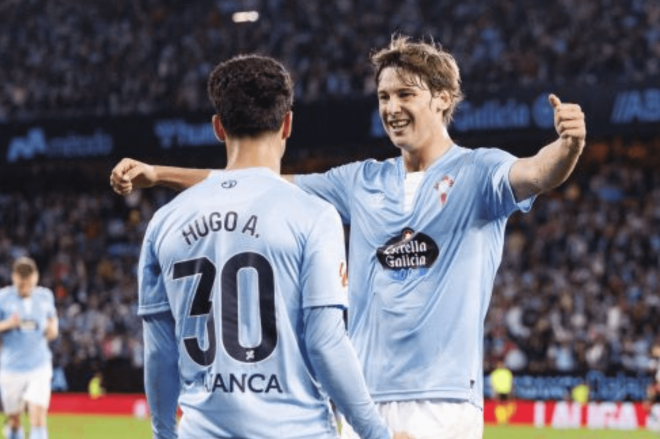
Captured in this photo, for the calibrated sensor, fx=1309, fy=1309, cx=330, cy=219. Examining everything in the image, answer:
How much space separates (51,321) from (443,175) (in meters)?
10.3

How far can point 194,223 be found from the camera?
3738 millimetres

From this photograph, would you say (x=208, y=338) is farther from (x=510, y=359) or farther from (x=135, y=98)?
(x=135, y=98)

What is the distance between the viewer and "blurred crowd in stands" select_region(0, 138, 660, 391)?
2159cm

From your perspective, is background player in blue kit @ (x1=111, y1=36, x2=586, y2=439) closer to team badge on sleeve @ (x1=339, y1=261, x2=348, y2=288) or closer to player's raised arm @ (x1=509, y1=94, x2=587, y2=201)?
player's raised arm @ (x1=509, y1=94, x2=587, y2=201)

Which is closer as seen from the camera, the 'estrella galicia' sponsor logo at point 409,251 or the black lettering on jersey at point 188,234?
the black lettering on jersey at point 188,234

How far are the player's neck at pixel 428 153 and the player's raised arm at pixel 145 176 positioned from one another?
0.79 meters

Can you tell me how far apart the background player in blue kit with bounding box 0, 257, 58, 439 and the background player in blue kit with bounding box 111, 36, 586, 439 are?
32.6ft

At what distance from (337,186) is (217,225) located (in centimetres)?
158

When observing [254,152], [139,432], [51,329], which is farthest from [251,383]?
[139,432]

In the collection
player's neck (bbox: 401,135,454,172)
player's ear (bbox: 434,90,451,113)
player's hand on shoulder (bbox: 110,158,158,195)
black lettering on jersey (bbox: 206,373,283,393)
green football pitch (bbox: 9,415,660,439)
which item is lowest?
green football pitch (bbox: 9,415,660,439)

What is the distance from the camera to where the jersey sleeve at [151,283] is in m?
3.85

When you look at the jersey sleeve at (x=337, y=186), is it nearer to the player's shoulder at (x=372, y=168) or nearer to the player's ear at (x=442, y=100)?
the player's shoulder at (x=372, y=168)

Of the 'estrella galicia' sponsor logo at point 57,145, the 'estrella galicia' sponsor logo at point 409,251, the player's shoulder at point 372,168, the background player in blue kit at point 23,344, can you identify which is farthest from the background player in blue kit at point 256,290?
the 'estrella galicia' sponsor logo at point 57,145

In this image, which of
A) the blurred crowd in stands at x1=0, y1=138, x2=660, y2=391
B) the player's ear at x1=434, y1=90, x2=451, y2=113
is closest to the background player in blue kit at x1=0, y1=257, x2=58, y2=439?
the blurred crowd in stands at x1=0, y1=138, x2=660, y2=391
